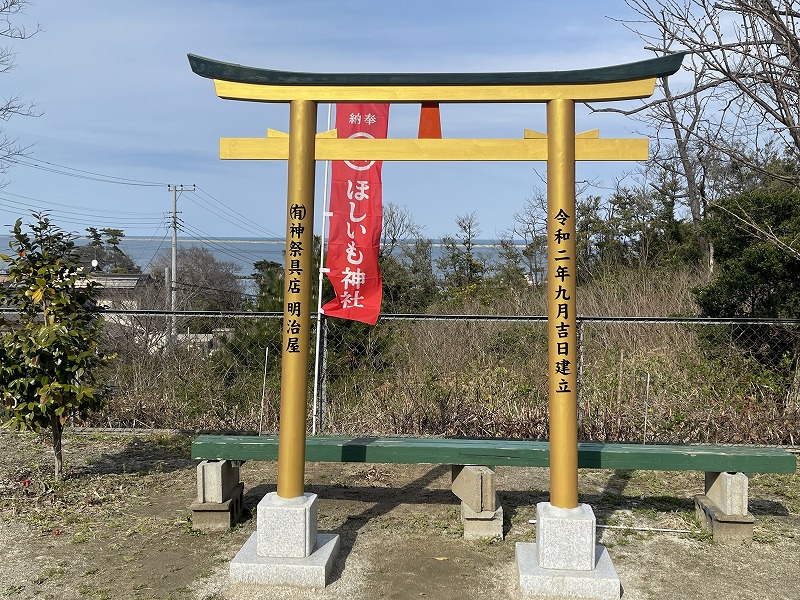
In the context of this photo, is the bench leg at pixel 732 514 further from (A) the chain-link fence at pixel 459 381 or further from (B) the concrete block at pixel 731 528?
(A) the chain-link fence at pixel 459 381

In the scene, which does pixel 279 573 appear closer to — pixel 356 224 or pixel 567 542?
pixel 567 542

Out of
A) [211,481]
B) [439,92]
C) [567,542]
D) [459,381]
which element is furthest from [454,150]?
[459,381]

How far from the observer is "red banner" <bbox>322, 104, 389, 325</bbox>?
6414 mm

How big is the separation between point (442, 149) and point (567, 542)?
227cm

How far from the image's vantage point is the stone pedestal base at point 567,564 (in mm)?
3557

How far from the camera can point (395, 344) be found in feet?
27.9

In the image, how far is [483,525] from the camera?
14.5ft

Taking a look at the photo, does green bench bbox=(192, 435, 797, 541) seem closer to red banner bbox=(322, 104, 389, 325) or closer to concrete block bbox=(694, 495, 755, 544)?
Answer: concrete block bbox=(694, 495, 755, 544)

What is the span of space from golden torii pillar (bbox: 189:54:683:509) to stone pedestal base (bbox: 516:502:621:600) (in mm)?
122

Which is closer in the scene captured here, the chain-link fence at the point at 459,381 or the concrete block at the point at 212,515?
the concrete block at the point at 212,515

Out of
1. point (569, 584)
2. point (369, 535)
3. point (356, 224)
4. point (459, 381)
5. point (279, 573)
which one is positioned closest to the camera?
point (569, 584)

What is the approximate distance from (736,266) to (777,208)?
82 centimetres

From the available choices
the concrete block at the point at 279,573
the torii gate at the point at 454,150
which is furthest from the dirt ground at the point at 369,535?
the torii gate at the point at 454,150

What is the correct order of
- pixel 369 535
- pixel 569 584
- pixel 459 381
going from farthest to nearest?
pixel 459 381 < pixel 369 535 < pixel 569 584
